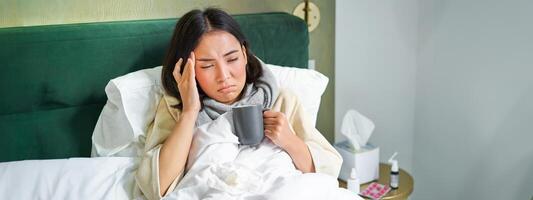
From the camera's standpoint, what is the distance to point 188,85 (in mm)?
1537

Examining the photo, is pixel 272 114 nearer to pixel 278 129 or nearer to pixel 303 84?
pixel 278 129

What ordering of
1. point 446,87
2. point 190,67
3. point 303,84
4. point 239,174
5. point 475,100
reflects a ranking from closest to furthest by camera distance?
point 239,174 → point 190,67 → point 303,84 → point 475,100 → point 446,87

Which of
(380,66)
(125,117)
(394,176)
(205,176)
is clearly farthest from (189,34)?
(380,66)

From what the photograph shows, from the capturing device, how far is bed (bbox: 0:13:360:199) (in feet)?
4.68

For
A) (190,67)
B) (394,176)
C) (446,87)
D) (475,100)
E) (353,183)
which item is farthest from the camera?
(446,87)

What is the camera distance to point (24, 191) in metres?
1.39

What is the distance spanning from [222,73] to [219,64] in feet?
0.09

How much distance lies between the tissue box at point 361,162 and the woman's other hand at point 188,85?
0.71 metres

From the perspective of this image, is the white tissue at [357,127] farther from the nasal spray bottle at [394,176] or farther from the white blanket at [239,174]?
the white blanket at [239,174]

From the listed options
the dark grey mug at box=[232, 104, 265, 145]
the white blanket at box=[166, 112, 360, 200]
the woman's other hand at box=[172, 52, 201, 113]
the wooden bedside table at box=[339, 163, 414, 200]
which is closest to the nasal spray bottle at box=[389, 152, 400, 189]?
the wooden bedside table at box=[339, 163, 414, 200]

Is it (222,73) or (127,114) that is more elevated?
(222,73)

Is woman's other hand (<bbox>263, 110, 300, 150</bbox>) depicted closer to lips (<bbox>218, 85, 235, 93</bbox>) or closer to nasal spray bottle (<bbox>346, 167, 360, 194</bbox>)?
lips (<bbox>218, 85, 235, 93</bbox>)

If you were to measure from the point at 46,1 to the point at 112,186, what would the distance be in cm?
61

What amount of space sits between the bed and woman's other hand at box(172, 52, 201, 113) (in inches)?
8.4
